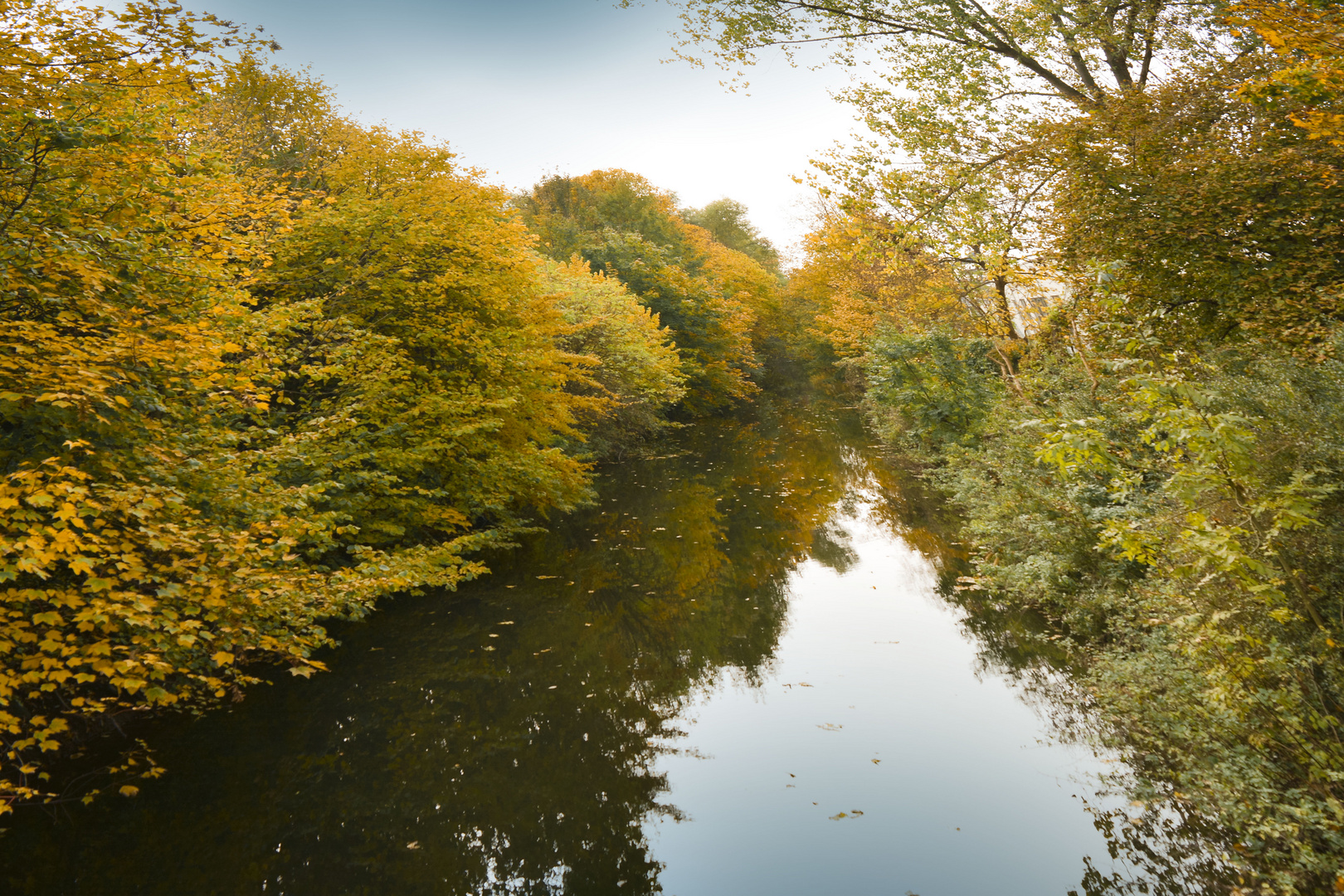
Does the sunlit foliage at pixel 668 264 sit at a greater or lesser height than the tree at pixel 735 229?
lesser

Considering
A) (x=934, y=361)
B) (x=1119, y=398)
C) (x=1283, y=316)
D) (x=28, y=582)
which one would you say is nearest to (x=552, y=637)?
(x=28, y=582)

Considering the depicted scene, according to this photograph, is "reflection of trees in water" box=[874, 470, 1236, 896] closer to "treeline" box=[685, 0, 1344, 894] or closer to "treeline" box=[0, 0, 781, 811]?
"treeline" box=[685, 0, 1344, 894]

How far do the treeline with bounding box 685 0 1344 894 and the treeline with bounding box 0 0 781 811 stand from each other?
6.16 m

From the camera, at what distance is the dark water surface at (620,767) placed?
215 inches

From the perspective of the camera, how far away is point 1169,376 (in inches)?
191

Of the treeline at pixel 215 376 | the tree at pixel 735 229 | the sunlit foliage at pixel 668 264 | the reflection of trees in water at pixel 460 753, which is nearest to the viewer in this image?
the treeline at pixel 215 376

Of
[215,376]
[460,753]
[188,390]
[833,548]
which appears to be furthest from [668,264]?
[460,753]

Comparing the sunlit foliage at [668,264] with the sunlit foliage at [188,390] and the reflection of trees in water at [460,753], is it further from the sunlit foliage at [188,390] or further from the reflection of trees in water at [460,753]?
the reflection of trees in water at [460,753]

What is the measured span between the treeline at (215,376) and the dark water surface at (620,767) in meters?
0.80

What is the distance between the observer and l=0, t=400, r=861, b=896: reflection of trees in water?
5.59 metres

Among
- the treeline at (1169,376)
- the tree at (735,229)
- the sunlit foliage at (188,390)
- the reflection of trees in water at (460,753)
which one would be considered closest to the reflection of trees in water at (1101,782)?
the treeline at (1169,376)

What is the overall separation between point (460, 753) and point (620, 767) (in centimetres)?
167

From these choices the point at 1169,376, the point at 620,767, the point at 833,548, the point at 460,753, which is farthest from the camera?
the point at 833,548

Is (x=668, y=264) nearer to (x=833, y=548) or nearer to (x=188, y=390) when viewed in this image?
(x=833, y=548)
